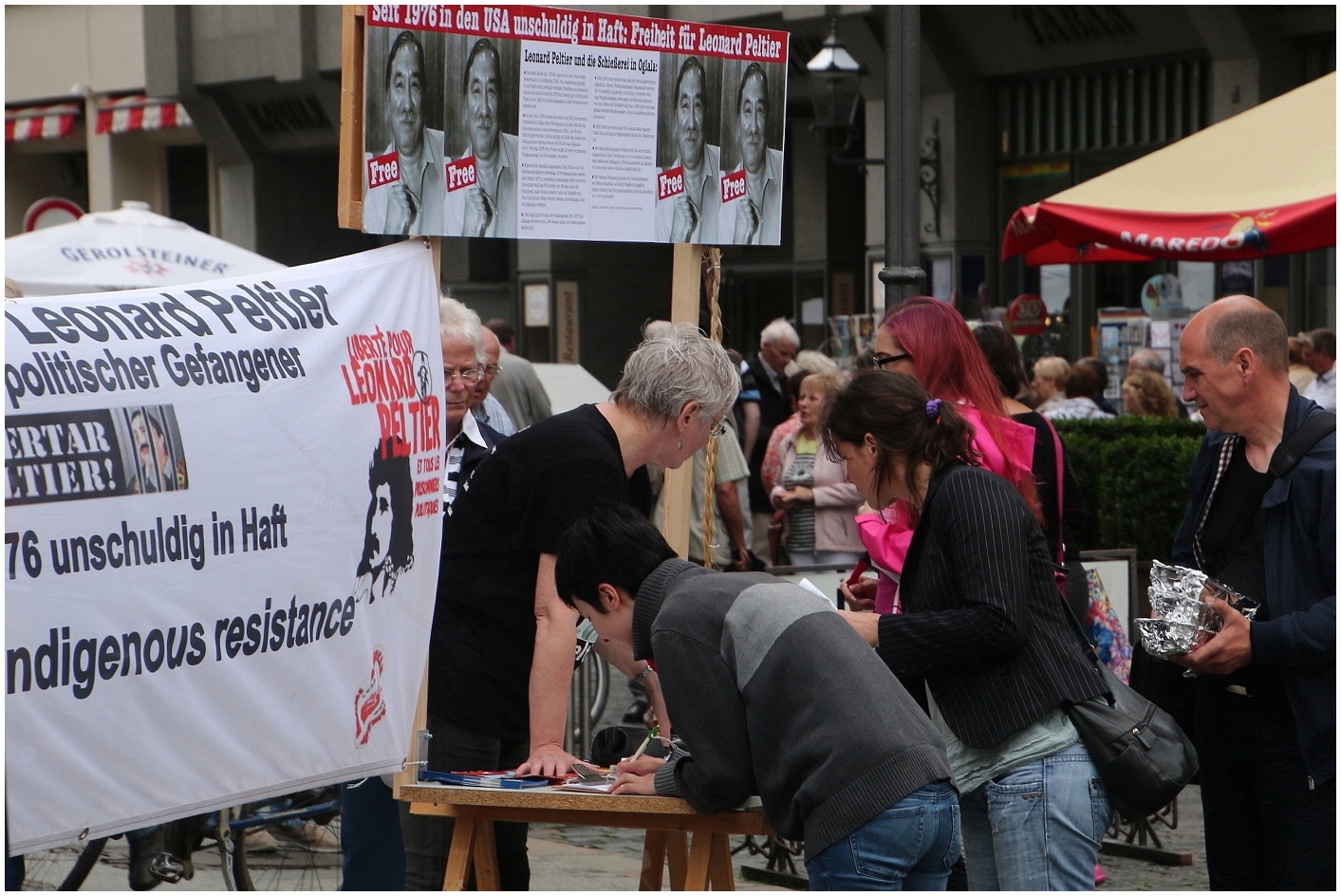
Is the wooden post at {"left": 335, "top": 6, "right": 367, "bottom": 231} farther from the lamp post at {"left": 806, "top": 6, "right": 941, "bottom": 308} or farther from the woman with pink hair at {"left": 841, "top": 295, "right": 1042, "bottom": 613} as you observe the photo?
the lamp post at {"left": 806, "top": 6, "right": 941, "bottom": 308}

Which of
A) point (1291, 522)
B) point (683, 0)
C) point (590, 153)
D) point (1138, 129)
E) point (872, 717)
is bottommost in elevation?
point (872, 717)

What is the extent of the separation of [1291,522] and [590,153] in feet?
6.17

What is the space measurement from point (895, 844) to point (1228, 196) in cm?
390

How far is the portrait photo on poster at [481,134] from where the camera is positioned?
12.7 ft

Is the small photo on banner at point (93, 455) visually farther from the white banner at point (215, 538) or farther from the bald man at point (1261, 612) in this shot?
the bald man at point (1261, 612)

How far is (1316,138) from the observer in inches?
237

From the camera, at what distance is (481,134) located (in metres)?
3.94

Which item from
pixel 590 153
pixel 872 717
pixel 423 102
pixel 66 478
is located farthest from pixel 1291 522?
pixel 66 478

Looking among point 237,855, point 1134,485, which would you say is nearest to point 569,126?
point 237,855

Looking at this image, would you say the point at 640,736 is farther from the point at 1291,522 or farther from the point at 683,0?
the point at 683,0

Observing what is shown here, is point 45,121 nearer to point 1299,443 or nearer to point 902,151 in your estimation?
point 902,151

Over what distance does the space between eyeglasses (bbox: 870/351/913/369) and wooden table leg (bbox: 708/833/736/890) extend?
1301 mm

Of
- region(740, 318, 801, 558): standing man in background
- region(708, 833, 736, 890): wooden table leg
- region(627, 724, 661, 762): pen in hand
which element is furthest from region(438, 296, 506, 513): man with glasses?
region(740, 318, 801, 558): standing man in background

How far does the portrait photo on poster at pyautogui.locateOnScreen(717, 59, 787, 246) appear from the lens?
4371mm
